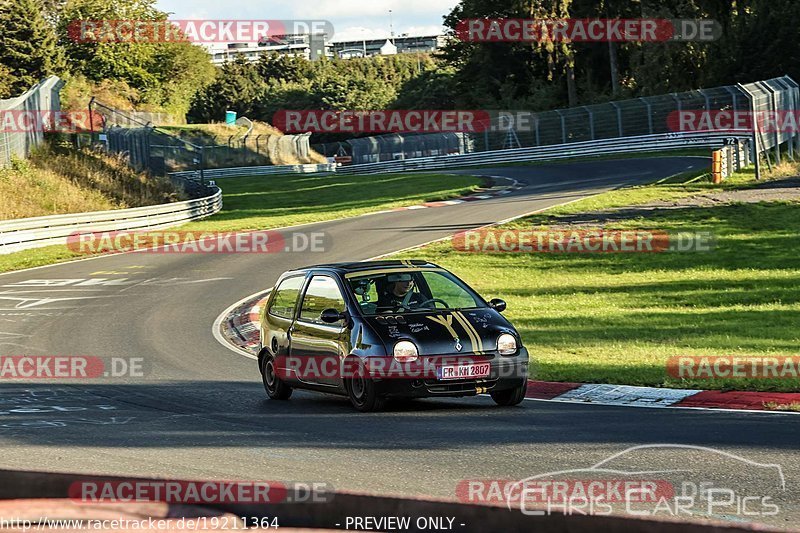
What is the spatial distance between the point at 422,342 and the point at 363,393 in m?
0.85

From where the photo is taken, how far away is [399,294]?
1261 centimetres

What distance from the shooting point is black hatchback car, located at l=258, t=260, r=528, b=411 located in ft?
37.3

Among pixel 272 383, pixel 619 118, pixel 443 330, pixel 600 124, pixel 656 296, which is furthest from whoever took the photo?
pixel 600 124

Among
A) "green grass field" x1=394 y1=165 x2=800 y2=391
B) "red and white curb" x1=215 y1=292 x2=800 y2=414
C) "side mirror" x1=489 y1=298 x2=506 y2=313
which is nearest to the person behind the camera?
"red and white curb" x1=215 y1=292 x2=800 y2=414

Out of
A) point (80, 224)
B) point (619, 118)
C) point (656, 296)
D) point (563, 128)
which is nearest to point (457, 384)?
point (656, 296)

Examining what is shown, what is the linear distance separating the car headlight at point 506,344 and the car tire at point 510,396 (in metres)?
0.38

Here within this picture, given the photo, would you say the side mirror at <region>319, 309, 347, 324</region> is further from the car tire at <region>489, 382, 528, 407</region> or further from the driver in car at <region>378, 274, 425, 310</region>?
the car tire at <region>489, 382, 528, 407</region>

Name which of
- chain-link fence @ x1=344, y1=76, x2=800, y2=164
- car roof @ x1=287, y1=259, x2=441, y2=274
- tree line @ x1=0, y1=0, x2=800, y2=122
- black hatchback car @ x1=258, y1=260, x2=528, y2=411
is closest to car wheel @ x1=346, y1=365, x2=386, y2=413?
black hatchback car @ x1=258, y1=260, x2=528, y2=411

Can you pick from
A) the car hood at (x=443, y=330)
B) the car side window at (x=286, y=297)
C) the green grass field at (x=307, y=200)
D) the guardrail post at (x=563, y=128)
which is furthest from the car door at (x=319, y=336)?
the guardrail post at (x=563, y=128)

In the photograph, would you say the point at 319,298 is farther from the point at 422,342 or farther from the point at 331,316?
the point at 422,342

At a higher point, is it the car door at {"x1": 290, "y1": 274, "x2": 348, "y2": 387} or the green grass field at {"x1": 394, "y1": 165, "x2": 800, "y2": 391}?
the car door at {"x1": 290, "y1": 274, "x2": 348, "y2": 387}

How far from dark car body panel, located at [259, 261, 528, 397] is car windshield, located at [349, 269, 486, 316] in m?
0.13

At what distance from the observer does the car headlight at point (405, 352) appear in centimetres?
1136

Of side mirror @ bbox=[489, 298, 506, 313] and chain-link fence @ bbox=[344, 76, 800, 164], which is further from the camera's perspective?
chain-link fence @ bbox=[344, 76, 800, 164]
